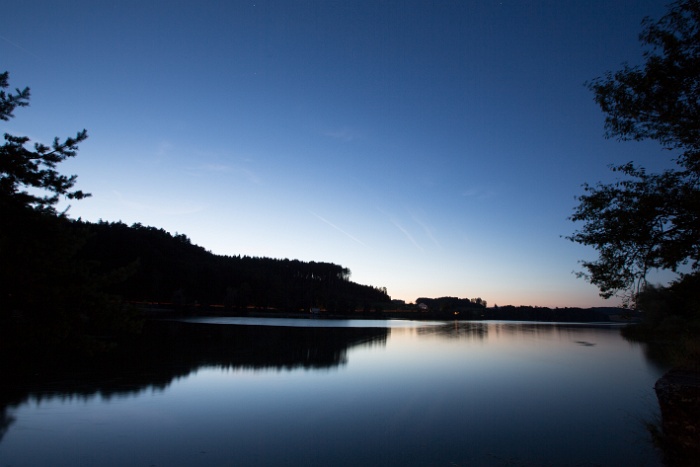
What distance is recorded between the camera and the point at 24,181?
8.41m

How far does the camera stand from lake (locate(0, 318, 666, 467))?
407 inches

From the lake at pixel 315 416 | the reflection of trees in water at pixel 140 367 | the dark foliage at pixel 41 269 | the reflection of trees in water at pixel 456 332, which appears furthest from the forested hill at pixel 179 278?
the dark foliage at pixel 41 269

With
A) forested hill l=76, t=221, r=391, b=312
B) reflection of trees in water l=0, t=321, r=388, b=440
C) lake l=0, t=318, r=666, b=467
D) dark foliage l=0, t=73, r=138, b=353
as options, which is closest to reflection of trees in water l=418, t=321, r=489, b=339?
reflection of trees in water l=0, t=321, r=388, b=440

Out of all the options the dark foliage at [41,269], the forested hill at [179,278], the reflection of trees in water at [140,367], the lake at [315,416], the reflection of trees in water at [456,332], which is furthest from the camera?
the forested hill at [179,278]

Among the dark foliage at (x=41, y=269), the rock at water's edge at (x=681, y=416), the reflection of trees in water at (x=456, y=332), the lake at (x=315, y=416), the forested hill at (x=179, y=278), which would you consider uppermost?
the forested hill at (x=179, y=278)

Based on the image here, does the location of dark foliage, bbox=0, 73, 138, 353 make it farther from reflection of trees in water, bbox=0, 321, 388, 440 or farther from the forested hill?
the forested hill

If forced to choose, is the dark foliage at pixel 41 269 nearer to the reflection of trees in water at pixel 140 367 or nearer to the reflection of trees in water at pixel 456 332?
the reflection of trees in water at pixel 140 367

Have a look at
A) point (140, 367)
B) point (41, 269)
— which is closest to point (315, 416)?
point (41, 269)

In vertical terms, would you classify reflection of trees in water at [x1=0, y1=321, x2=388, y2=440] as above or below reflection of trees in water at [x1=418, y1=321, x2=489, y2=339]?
above

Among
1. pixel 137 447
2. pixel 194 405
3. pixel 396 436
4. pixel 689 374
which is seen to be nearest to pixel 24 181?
pixel 137 447

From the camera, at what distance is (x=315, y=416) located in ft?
47.3

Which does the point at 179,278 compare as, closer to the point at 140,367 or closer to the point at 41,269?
the point at 140,367

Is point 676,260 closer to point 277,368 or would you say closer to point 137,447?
point 137,447

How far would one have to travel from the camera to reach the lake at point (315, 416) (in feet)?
33.9
